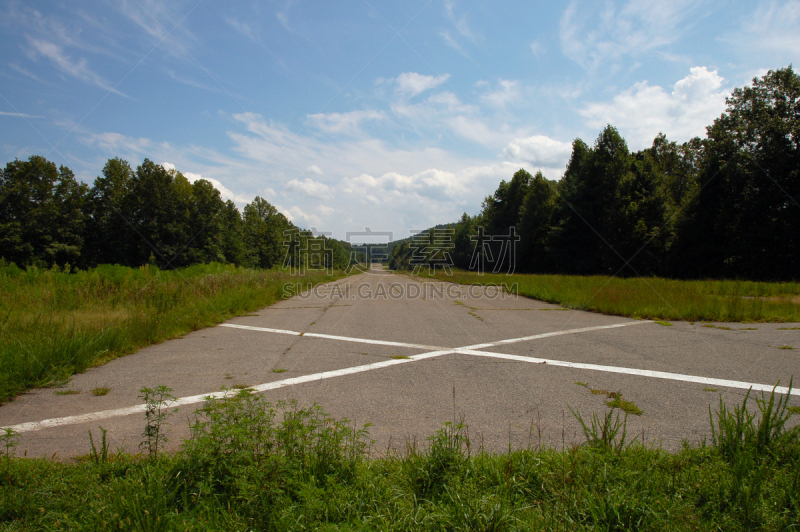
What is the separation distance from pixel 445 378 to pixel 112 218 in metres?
Answer: 62.9

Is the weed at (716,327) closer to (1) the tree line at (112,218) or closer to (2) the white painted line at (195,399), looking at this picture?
(2) the white painted line at (195,399)

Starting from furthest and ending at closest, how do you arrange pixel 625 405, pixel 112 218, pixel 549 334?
pixel 112 218 < pixel 549 334 < pixel 625 405

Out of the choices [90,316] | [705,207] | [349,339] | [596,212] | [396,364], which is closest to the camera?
[396,364]

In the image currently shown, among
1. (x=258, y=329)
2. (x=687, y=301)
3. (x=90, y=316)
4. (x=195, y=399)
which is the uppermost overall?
(x=687, y=301)

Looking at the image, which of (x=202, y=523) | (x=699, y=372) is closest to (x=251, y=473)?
(x=202, y=523)

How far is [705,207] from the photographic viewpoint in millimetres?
32875

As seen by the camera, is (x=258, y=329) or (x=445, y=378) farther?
(x=258, y=329)

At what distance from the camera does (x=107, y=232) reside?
2105 inches

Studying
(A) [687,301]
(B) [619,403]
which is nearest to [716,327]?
(A) [687,301]

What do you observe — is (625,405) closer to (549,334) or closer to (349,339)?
(549,334)

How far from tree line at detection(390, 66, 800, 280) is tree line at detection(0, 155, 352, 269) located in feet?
157

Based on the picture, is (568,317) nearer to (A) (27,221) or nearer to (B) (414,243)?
(A) (27,221)

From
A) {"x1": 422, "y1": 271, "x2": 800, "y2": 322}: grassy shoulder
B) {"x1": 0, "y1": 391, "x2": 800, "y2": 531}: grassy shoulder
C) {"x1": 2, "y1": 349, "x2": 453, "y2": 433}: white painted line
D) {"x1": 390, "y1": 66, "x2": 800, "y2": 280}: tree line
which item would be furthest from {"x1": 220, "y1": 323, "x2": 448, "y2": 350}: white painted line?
{"x1": 390, "y1": 66, "x2": 800, "y2": 280}: tree line

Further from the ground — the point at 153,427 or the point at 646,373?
the point at 153,427
